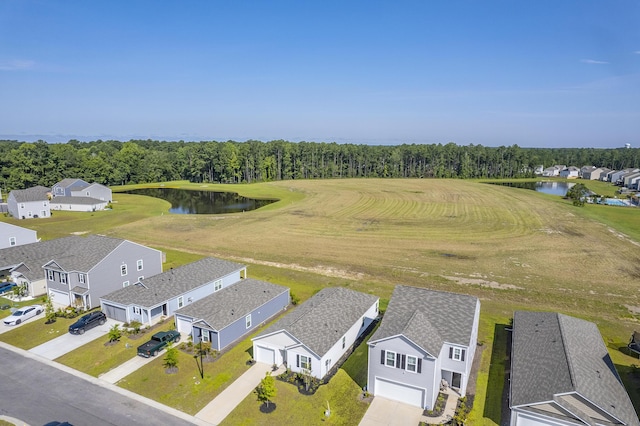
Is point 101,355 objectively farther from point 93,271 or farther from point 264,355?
point 264,355

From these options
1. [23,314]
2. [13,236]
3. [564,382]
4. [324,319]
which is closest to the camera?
[564,382]

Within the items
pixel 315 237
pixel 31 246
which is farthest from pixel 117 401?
pixel 315 237

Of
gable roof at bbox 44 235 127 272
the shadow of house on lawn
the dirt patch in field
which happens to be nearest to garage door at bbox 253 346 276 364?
the shadow of house on lawn

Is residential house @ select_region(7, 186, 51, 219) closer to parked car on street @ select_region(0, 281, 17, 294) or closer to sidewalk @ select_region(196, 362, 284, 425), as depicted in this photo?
parked car on street @ select_region(0, 281, 17, 294)

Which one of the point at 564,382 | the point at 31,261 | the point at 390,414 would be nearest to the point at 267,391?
the point at 390,414

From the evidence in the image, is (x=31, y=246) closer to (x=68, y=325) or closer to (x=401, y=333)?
(x=68, y=325)

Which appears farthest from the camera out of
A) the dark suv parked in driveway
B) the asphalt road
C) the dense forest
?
the dense forest
